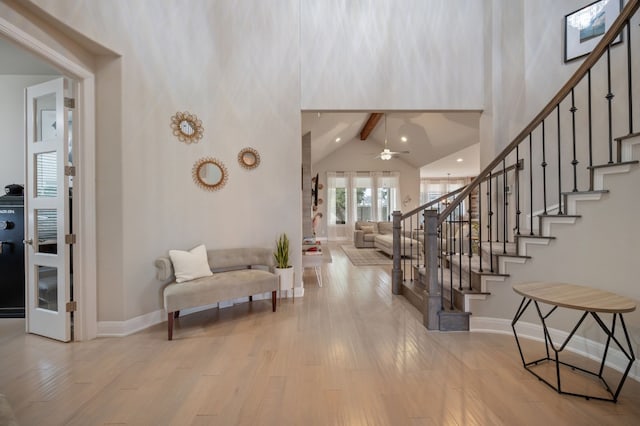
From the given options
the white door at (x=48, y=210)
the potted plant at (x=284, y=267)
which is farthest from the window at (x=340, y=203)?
the white door at (x=48, y=210)

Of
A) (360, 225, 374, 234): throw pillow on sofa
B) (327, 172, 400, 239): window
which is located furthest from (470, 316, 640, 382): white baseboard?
(327, 172, 400, 239): window

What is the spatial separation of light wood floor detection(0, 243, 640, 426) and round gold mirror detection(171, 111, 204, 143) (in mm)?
2050

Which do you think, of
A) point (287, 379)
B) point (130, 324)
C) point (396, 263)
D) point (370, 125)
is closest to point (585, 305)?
point (287, 379)

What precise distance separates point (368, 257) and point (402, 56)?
15.7ft

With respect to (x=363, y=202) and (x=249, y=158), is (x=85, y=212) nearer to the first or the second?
(x=249, y=158)

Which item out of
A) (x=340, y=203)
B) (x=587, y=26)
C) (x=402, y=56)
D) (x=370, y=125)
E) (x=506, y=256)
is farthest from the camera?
(x=340, y=203)

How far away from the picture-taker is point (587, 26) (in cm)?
306

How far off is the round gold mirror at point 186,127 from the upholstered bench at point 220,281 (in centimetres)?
133

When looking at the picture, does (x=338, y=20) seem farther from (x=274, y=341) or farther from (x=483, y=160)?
(x=274, y=341)

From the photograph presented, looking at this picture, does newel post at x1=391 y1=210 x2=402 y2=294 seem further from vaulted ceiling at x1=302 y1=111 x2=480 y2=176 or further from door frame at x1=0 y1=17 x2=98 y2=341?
door frame at x1=0 y1=17 x2=98 y2=341

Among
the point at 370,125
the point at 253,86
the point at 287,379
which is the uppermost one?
the point at 370,125

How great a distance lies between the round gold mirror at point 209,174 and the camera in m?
3.37

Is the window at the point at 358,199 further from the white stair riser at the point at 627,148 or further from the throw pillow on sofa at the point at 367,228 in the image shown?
the white stair riser at the point at 627,148

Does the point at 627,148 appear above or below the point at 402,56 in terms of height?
below
